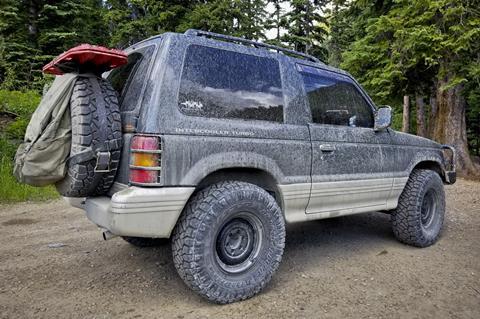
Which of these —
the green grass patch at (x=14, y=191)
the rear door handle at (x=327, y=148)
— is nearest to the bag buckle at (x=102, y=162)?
the rear door handle at (x=327, y=148)

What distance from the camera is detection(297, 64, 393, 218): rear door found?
11.4 ft

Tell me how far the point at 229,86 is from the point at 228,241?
1.28 m

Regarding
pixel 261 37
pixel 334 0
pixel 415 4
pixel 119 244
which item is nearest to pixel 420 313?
pixel 119 244

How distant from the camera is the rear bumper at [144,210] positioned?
96.0 inches

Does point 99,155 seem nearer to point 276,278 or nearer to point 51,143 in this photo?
point 51,143

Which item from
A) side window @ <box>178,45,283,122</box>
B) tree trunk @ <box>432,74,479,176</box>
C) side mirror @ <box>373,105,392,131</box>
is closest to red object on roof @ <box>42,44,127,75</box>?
side window @ <box>178,45,283,122</box>

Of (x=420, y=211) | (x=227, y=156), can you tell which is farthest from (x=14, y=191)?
(x=420, y=211)

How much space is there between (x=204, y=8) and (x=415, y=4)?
768cm

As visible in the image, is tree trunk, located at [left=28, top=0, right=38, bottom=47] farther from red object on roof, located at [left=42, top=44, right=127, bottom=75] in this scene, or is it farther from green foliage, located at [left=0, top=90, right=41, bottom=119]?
red object on roof, located at [left=42, top=44, right=127, bottom=75]

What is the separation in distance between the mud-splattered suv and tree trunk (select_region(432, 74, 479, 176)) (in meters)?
7.45

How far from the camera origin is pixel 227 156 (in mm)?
2818

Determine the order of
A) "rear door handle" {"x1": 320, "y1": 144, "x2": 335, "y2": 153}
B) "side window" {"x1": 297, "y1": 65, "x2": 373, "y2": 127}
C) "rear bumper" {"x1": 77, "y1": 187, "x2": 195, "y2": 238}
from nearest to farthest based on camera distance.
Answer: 1. "rear bumper" {"x1": 77, "y1": 187, "x2": 195, "y2": 238}
2. "rear door handle" {"x1": 320, "y1": 144, "x2": 335, "y2": 153}
3. "side window" {"x1": 297, "y1": 65, "x2": 373, "y2": 127}

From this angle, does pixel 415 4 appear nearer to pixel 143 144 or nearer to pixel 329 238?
pixel 329 238

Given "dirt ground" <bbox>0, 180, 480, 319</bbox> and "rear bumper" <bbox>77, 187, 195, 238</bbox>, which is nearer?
"rear bumper" <bbox>77, 187, 195, 238</bbox>
